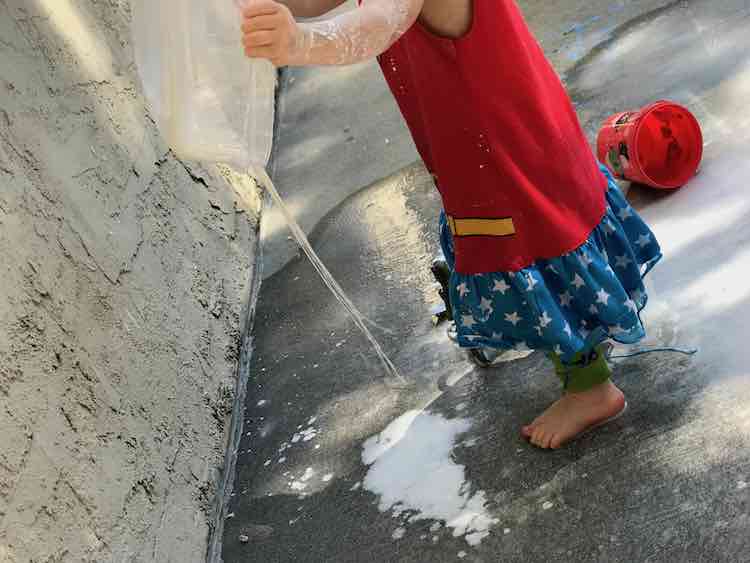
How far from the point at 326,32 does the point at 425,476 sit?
1.05 metres

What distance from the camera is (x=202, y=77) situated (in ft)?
5.32

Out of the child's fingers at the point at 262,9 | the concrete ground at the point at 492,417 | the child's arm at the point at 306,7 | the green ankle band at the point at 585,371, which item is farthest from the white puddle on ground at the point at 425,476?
the child's fingers at the point at 262,9

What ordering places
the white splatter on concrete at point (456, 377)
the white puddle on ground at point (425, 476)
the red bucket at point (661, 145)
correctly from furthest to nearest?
the red bucket at point (661, 145) < the white splatter on concrete at point (456, 377) < the white puddle on ground at point (425, 476)

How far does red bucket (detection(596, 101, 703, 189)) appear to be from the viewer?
2902mm

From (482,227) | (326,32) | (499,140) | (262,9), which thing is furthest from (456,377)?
(262,9)

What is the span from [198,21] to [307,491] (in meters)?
1.20

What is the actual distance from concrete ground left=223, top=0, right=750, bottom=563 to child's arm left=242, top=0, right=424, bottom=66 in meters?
0.94

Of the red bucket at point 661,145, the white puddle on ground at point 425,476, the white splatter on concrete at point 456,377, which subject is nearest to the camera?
the white puddle on ground at point 425,476

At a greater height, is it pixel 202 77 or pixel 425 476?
pixel 202 77

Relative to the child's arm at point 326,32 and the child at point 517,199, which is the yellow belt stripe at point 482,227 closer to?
the child at point 517,199

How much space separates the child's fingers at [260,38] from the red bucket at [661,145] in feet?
5.24

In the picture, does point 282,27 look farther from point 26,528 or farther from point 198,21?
point 26,528

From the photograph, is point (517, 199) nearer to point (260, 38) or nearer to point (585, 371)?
point (585, 371)

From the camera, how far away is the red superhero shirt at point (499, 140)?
1.84 m
